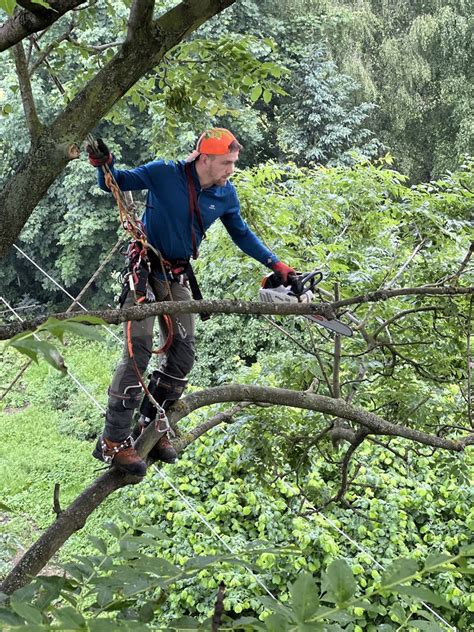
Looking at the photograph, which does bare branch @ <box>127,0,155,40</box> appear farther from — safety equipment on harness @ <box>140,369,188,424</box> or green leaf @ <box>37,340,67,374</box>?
safety equipment on harness @ <box>140,369,188,424</box>

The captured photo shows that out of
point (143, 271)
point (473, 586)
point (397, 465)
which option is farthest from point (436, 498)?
point (143, 271)

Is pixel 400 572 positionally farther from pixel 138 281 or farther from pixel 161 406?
pixel 161 406

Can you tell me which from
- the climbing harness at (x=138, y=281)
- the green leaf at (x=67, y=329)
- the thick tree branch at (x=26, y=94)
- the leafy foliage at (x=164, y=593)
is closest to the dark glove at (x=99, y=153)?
the climbing harness at (x=138, y=281)

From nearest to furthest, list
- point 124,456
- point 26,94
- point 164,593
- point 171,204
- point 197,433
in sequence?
point 164,593 < point 26,94 < point 124,456 < point 171,204 < point 197,433

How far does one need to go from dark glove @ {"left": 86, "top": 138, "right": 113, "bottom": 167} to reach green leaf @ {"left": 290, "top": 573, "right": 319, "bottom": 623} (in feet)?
4.18

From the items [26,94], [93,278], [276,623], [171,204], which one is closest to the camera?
[276,623]

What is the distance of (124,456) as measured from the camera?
5.92 feet

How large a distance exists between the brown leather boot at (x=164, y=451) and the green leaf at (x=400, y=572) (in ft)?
4.79

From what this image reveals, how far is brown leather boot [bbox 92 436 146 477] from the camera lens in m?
1.78

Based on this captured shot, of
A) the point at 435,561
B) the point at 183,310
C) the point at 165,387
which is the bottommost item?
the point at 435,561

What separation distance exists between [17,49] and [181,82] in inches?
22.1

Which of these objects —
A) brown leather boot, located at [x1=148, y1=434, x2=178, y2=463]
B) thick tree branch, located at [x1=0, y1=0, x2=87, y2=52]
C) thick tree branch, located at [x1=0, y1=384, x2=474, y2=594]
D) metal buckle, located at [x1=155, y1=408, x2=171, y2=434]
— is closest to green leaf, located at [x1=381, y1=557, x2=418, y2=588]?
thick tree branch, located at [x1=0, y1=0, x2=87, y2=52]

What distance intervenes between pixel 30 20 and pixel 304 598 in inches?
39.0

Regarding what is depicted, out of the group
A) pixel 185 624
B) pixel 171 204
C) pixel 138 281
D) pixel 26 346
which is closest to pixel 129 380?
pixel 138 281
